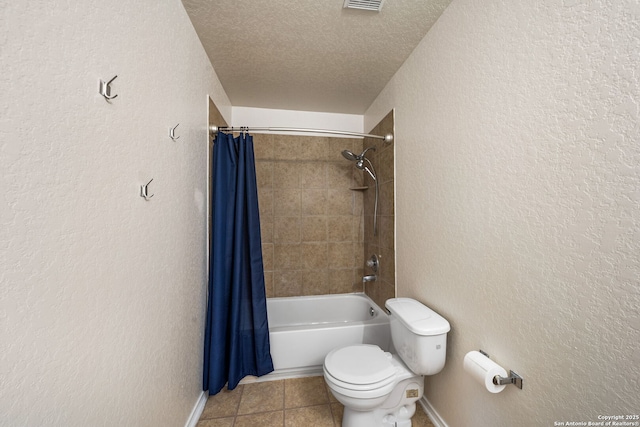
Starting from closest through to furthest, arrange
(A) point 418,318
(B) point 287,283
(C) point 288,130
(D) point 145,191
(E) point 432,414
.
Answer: (D) point 145,191, (A) point 418,318, (E) point 432,414, (C) point 288,130, (B) point 287,283

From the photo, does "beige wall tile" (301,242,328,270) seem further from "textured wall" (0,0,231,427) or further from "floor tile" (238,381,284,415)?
"textured wall" (0,0,231,427)

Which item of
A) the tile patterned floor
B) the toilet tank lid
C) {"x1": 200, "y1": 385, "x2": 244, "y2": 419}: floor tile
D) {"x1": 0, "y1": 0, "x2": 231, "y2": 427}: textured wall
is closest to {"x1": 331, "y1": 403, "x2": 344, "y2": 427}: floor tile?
the tile patterned floor

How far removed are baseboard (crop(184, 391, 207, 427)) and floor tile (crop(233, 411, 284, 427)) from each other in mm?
234

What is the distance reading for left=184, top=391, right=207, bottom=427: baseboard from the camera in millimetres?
1367

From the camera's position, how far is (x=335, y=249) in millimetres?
2586

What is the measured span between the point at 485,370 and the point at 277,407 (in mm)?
1273

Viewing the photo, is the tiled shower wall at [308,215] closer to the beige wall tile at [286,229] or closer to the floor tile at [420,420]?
the beige wall tile at [286,229]

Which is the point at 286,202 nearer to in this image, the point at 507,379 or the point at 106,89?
the point at 106,89

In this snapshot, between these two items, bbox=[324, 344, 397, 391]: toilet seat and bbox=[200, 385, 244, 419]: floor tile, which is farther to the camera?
bbox=[200, 385, 244, 419]: floor tile

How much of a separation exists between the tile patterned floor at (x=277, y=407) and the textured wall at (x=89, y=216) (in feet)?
1.31

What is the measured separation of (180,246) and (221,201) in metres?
0.49

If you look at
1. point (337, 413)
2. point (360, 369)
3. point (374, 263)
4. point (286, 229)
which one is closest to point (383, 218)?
point (374, 263)

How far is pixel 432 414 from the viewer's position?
1420 mm

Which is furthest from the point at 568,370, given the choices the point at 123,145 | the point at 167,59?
the point at 167,59
